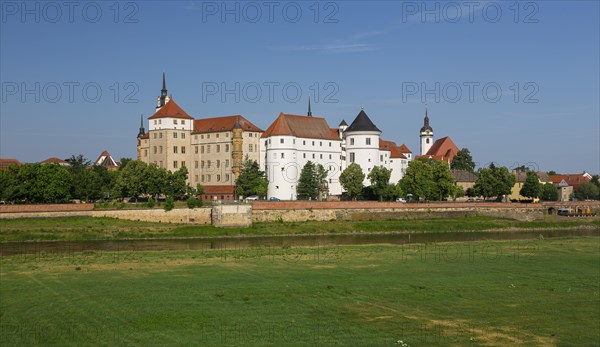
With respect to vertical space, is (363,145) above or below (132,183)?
above

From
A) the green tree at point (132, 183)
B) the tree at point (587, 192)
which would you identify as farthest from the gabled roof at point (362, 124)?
the tree at point (587, 192)

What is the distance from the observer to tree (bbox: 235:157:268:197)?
8750cm

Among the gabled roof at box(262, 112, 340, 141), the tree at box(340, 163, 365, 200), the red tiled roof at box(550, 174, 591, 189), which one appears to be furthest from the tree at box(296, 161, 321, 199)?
the red tiled roof at box(550, 174, 591, 189)

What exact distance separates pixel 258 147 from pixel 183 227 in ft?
123

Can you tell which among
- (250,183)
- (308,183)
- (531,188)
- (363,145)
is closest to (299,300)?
(308,183)

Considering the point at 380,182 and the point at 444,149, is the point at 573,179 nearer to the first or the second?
the point at 444,149

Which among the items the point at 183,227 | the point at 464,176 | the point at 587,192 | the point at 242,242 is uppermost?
the point at 464,176

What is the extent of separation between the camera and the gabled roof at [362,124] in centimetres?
9612

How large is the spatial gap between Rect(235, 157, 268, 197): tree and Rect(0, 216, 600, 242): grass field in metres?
20.6

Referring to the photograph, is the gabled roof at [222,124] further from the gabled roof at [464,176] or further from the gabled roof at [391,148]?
the gabled roof at [464,176]

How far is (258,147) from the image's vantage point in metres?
96.9

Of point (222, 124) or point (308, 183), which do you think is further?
point (222, 124)

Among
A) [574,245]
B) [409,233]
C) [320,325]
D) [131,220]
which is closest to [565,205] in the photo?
[409,233]

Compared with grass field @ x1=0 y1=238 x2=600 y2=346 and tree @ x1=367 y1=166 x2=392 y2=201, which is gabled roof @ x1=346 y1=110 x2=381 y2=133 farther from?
grass field @ x1=0 y1=238 x2=600 y2=346
